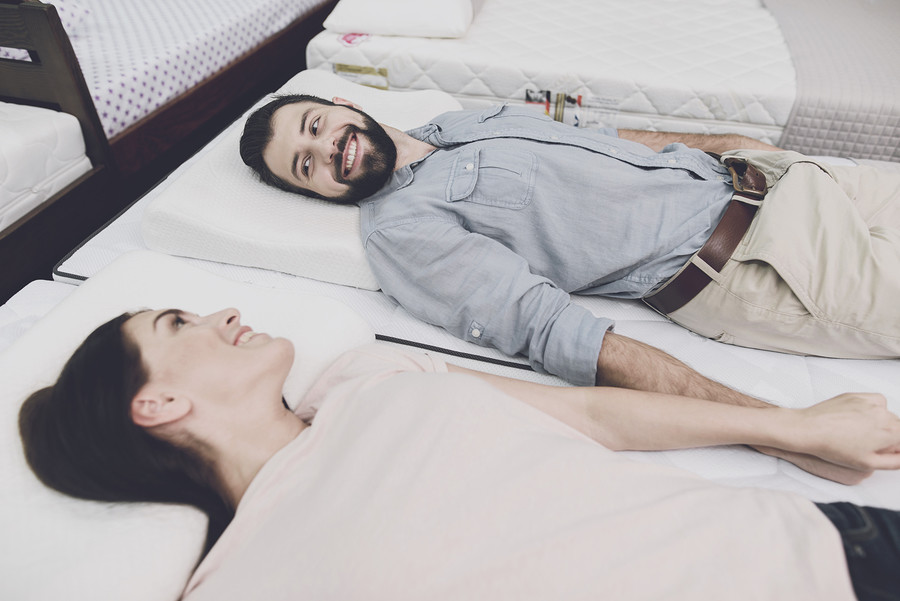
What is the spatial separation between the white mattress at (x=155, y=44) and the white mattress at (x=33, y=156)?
0.17 meters

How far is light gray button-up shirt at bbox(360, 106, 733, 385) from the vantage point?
109 cm

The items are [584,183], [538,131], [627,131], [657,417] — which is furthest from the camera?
[627,131]

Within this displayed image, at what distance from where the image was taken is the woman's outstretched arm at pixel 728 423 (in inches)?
33.7

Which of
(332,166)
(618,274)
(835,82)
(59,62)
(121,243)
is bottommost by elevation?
(121,243)

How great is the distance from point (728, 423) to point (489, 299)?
461 millimetres

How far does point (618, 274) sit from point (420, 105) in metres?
0.92

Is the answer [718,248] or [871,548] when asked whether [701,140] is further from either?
[871,548]

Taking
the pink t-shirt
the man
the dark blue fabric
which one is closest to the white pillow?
the man

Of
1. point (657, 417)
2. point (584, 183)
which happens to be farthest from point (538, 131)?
point (657, 417)

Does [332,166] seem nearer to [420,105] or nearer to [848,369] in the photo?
[420,105]


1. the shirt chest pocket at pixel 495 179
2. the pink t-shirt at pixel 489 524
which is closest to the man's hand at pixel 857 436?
the pink t-shirt at pixel 489 524

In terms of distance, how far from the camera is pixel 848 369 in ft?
3.57

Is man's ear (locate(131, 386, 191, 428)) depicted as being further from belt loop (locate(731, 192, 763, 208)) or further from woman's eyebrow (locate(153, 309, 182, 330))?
belt loop (locate(731, 192, 763, 208))

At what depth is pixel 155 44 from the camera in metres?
1.95
